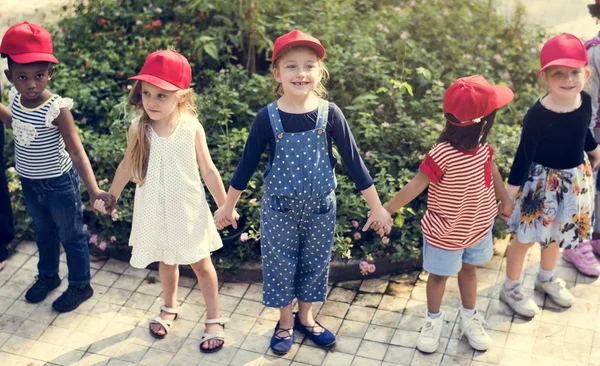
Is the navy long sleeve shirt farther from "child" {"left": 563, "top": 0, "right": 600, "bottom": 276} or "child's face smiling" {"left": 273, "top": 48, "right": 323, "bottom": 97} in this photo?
"child" {"left": 563, "top": 0, "right": 600, "bottom": 276}

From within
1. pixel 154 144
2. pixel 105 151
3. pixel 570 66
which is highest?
pixel 570 66

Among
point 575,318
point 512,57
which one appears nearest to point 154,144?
point 575,318

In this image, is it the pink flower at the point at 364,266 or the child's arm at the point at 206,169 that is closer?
the child's arm at the point at 206,169

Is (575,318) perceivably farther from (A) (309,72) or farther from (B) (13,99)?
(B) (13,99)

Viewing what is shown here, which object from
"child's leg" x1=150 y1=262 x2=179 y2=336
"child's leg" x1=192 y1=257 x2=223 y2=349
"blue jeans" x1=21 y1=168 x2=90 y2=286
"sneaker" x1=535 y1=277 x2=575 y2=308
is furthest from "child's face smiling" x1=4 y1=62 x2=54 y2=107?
"sneaker" x1=535 y1=277 x2=575 y2=308

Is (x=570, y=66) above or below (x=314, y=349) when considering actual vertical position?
above

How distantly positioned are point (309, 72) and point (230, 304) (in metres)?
1.70

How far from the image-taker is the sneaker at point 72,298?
5004mm

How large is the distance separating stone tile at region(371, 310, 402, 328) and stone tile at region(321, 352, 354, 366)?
13.9 inches

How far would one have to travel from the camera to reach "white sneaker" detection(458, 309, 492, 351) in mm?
4613

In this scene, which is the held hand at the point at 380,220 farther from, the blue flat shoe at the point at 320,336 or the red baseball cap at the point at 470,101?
the blue flat shoe at the point at 320,336

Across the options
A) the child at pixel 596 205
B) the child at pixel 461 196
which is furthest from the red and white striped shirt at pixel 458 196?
the child at pixel 596 205

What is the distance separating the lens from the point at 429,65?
664 centimetres

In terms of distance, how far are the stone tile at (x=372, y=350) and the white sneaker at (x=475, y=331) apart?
45cm
